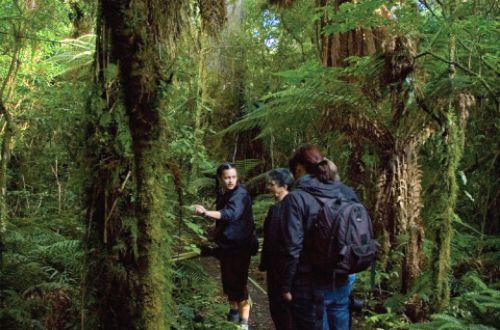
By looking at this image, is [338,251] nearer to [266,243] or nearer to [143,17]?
[266,243]

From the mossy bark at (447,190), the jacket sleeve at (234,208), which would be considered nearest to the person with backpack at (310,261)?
the jacket sleeve at (234,208)

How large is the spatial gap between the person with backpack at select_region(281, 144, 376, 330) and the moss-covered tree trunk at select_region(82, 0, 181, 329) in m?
1.19

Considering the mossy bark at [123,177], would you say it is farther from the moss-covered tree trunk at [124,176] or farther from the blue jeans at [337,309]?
the blue jeans at [337,309]

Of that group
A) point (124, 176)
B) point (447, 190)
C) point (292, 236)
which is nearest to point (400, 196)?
point (447, 190)

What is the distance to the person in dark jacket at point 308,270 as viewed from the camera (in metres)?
2.97

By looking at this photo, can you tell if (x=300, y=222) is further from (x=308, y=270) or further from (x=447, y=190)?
(x=447, y=190)

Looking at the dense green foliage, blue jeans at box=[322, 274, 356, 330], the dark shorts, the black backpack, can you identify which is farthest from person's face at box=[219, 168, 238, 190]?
blue jeans at box=[322, 274, 356, 330]

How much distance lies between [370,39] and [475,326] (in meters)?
4.10

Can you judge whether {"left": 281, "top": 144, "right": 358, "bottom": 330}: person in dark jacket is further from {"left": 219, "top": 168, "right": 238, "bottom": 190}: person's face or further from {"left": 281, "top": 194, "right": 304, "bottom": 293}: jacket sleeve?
{"left": 219, "top": 168, "right": 238, "bottom": 190}: person's face

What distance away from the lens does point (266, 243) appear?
10.8 ft

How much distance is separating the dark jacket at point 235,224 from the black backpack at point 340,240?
1.01m

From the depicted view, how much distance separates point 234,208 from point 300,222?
102cm

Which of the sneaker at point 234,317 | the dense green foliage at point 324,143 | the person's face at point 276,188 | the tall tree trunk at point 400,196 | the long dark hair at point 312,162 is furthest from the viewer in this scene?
the tall tree trunk at point 400,196

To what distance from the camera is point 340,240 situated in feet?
9.47
